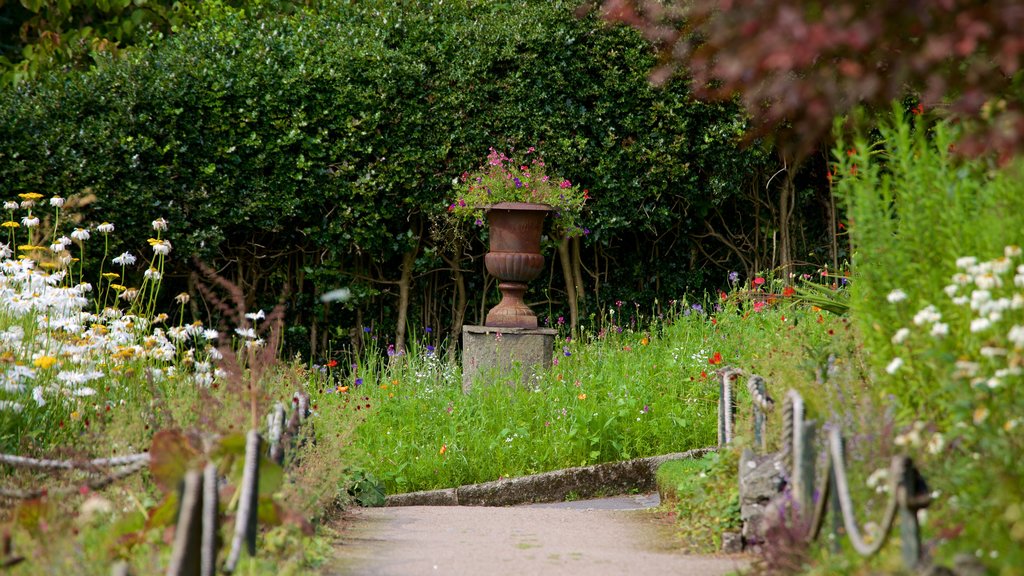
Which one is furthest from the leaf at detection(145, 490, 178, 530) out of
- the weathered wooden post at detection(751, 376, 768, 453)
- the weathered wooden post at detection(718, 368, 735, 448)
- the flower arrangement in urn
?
the flower arrangement in urn

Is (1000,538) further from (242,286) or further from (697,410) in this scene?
(242,286)

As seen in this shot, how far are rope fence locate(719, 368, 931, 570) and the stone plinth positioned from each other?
3.47 metres

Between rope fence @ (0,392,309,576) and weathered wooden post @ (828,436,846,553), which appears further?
weathered wooden post @ (828,436,846,553)

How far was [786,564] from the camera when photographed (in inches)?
136

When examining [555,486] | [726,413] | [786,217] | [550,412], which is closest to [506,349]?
[550,412]

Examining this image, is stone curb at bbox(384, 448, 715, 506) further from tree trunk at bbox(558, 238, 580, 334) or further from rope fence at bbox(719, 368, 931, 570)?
tree trunk at bbox(558, 238, 580, 334)

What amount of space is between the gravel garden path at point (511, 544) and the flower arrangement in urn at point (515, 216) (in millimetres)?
2663

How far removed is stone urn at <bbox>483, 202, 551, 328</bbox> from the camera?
27.3 ft

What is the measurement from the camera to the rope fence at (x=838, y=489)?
280cm

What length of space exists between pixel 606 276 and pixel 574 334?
714 millimetres

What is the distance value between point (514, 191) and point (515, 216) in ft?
0.70

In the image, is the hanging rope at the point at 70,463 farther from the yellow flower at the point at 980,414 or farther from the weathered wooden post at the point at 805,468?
the yellow flower at the point at 980,414

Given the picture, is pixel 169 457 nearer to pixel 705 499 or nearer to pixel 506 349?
pixel 705 499

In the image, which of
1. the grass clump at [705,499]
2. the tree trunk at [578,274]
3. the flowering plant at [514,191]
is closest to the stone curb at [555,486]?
the grass clump at [705,499]
